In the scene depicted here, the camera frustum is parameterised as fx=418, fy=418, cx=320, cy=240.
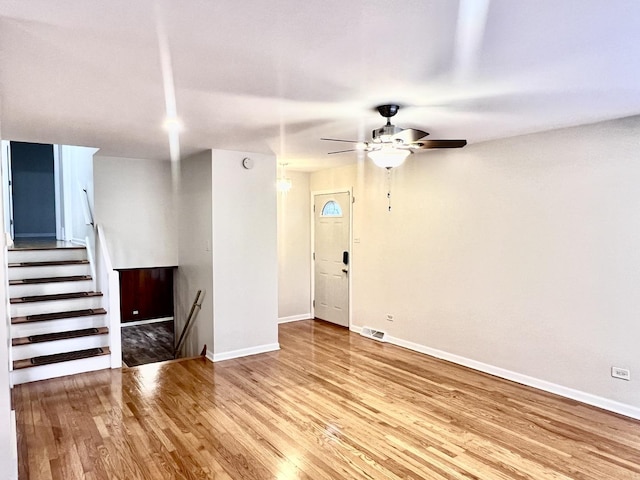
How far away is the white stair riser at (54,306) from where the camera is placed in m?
4.62

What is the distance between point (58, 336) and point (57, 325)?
20 centimetres

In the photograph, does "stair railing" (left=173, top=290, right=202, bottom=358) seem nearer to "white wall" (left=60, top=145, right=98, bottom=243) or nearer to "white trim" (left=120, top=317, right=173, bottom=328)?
"white trim" (left=120, top=317, right=173, bottom=328)

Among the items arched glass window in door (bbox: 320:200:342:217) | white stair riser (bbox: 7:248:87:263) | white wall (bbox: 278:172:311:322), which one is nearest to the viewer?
white stair riser (bbox: 7:248:87:263)

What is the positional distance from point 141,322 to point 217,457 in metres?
5.31

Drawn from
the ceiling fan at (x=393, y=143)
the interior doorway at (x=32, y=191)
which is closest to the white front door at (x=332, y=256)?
the ceiling fan at (x=393, y=143)

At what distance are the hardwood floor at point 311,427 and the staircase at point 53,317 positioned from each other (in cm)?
23

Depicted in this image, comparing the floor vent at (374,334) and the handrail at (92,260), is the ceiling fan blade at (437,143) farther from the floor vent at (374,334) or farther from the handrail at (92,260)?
the handrail at (92,260)

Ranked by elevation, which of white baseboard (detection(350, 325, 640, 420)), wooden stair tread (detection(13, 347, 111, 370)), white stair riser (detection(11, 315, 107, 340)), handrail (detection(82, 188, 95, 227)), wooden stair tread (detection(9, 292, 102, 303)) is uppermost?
handrail (detection(82, 188, 95, 227))

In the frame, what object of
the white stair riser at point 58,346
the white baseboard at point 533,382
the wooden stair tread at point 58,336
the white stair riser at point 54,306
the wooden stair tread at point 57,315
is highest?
the white stair riser at point 54,306

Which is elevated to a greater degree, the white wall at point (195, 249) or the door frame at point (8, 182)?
the door frame at point (8, 182)

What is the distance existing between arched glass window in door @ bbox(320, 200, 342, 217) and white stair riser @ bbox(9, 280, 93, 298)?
339cm

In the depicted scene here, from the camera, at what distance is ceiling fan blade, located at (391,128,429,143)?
284 centimetres

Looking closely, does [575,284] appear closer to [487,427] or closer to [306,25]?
[487,427]

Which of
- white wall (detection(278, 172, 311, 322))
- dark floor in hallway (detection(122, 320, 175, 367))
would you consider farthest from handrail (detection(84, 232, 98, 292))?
white wall (detection(278, 172, 311, 322))
